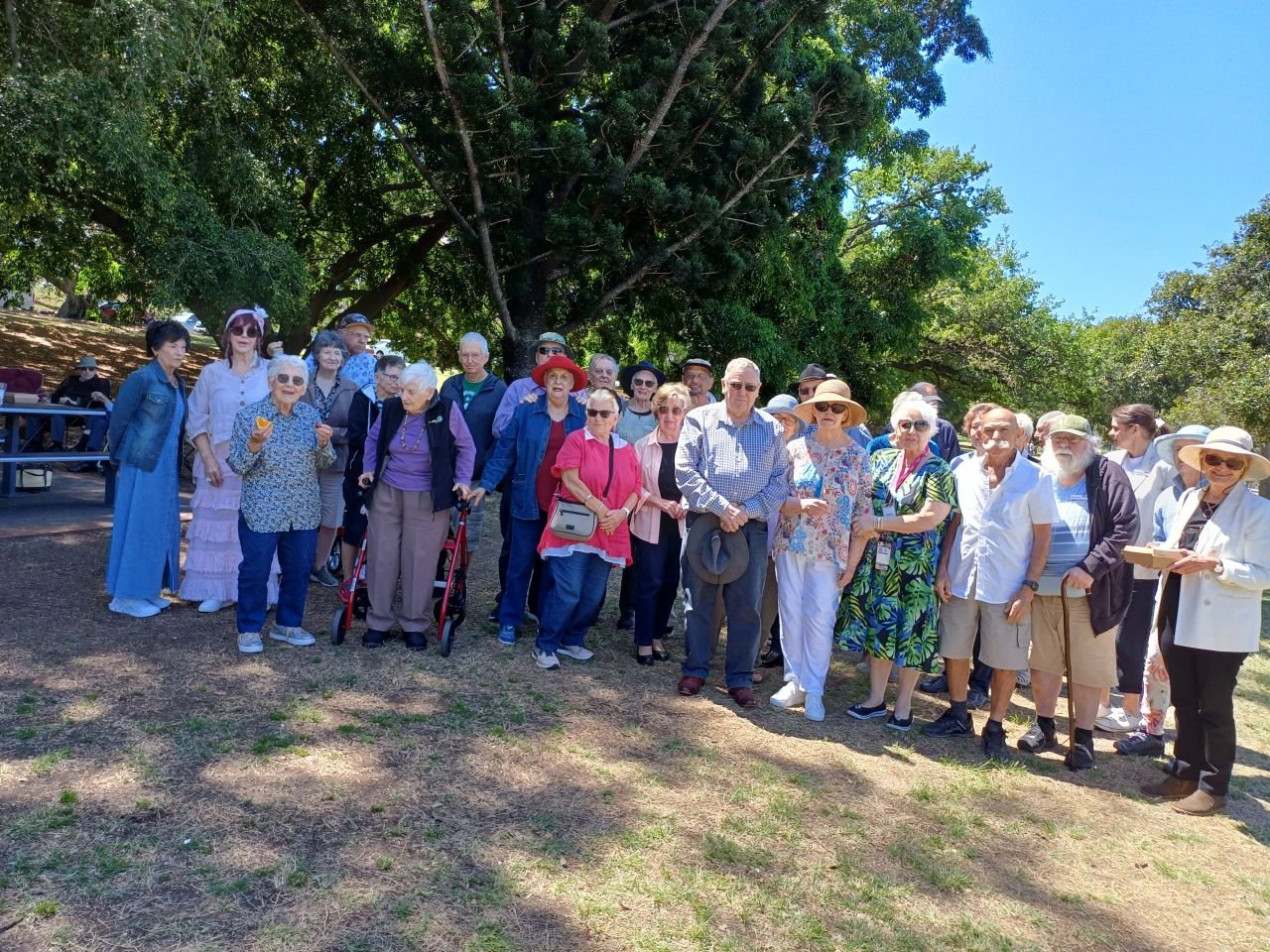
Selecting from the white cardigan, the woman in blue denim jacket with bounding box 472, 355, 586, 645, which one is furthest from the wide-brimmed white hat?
the woman in blue denim jacket with bounding box 472, 355, 586, 645

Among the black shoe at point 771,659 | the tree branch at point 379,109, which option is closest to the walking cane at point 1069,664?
the black shoe at point 771,659

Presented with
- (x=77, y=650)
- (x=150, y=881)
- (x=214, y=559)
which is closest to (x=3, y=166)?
(x=214, y=559)

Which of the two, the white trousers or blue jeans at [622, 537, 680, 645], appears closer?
the white trousers

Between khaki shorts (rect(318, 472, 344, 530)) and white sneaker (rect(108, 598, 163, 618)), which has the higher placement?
khaki shorts (rect(318, 472, 344, 530))

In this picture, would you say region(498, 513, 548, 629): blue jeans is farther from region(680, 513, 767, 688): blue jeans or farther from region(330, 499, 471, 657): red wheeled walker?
region(680, 513, 767, 688): blue jeans

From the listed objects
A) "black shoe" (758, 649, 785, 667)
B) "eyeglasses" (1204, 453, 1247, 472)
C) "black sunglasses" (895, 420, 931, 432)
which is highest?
"black sunglasses" (895, 420, 931, 432)

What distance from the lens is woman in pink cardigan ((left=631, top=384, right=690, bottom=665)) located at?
19.5 feet

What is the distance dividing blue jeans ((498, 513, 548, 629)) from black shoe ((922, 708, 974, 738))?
107 inches

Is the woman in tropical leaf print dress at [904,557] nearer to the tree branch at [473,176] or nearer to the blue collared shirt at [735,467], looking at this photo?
the blue collared shirt at [735,467]

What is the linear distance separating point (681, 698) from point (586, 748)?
1087 mm

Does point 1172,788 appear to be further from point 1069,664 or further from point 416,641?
point 416,641

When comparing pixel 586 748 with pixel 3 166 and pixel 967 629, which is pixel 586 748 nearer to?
pixel 967 629

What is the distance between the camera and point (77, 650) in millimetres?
5027

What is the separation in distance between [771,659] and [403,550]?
268cm
